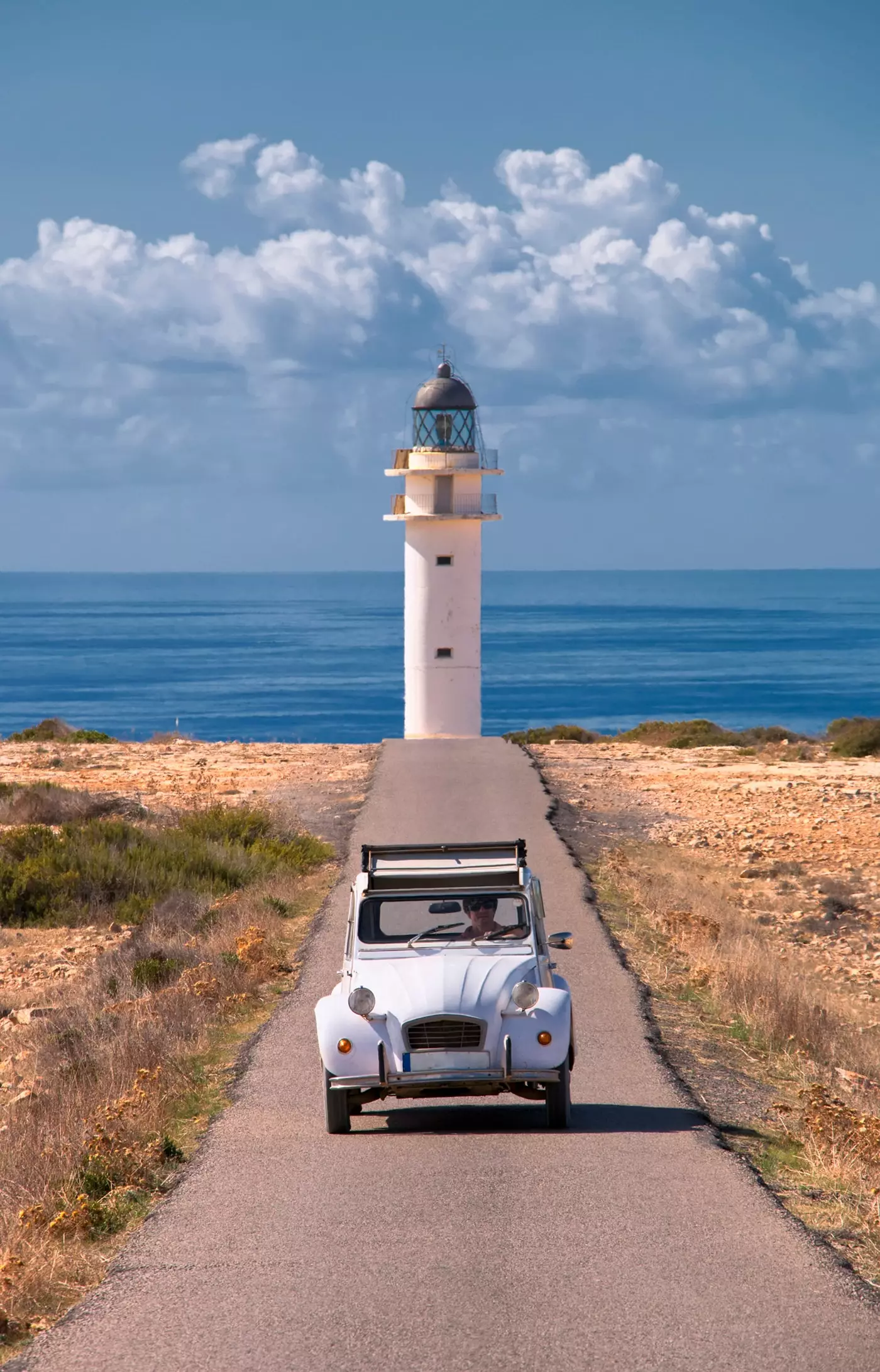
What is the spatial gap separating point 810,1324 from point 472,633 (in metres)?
29.3

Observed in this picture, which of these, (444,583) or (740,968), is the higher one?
(444,583)

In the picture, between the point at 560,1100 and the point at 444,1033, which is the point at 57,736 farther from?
the point at 560,1100

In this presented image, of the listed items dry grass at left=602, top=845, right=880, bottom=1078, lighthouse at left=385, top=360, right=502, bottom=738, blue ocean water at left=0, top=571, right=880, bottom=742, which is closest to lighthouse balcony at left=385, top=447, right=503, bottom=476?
lighthouse at left=385, top=360, right=502, bottom=738

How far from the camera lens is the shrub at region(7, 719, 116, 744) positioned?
35.8 m

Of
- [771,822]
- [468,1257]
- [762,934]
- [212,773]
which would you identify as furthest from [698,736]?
[468,1257]

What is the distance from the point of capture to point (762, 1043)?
1192cm

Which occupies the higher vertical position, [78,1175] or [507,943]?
[507,943]

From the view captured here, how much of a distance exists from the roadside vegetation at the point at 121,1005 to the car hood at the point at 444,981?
147 centimetres

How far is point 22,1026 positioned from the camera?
1361 cm

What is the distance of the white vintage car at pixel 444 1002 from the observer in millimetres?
8625

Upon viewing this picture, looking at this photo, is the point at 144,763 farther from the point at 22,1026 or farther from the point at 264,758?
the point at 22,1026

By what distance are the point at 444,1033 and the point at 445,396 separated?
28.1m

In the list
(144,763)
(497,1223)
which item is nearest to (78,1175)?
(497,1223)

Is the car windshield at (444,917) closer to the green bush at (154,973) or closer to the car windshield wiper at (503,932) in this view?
the car windshield wiper at (503,932)
